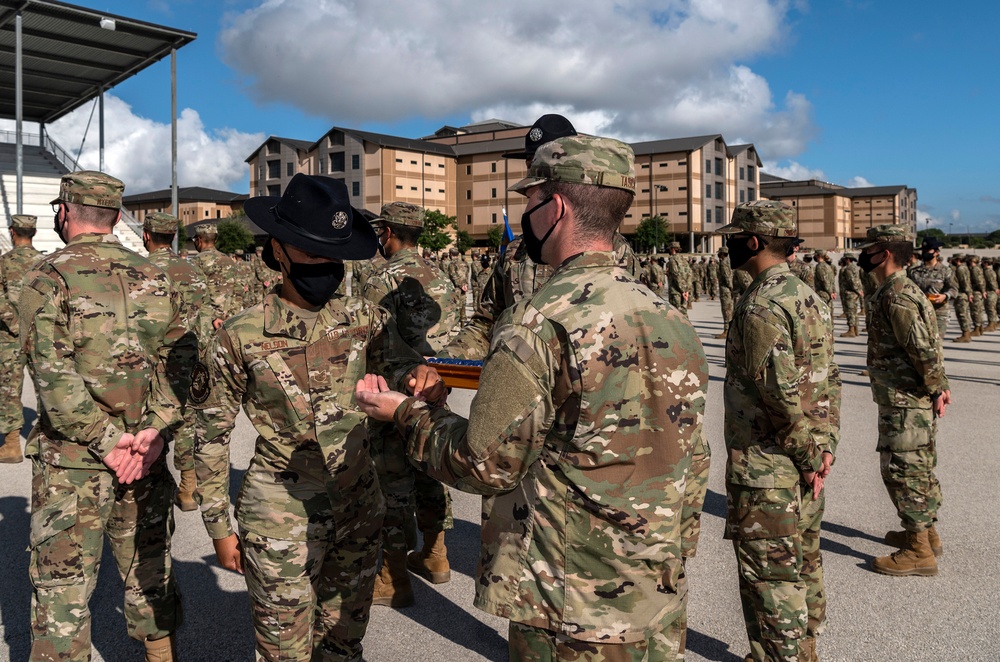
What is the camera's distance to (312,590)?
9.11 feet

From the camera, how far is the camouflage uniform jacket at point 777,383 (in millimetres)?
3398

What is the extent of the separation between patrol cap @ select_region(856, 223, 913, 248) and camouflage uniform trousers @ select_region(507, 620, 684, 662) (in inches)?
151

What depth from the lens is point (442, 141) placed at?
284ft

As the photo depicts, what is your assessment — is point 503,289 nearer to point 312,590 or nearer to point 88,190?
point 312,590

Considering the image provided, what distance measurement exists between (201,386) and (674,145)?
76077mm

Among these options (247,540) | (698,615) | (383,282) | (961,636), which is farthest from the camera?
(383,282)

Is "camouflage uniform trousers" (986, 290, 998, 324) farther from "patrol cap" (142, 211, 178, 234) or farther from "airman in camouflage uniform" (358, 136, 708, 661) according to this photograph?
"airman in camouflage uniform" (358, 136, 708, 661)

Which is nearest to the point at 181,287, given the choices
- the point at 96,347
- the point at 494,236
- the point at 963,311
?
the point at 96,347

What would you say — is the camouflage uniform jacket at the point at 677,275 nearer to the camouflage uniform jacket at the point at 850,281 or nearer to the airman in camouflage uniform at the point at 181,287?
the camouflage uniform jacket at the point at 850,281

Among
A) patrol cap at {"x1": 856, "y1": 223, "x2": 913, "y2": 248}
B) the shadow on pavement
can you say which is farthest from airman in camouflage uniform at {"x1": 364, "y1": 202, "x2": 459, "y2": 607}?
patrol cap at {"x1": 856, "y1": 223, "x2": 913, "y2": 248}

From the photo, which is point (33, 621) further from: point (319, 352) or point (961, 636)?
point (961, 636)

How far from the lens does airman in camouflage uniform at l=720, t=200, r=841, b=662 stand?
342 centimetres

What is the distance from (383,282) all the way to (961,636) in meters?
3.94

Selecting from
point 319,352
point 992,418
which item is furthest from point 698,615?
point 992,418
